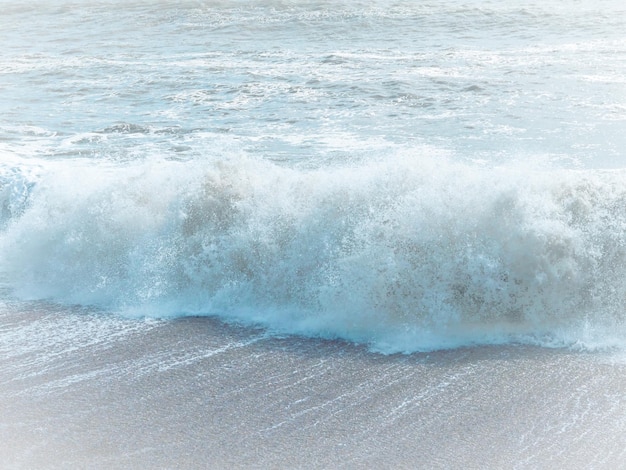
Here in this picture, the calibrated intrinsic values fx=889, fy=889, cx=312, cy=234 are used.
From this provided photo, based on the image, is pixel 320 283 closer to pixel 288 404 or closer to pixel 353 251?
pixel 353 251

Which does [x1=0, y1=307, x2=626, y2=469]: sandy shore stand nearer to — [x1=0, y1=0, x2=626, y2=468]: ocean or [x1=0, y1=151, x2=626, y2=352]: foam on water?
[x1=0, y1=0, x2=626, y2=468]: ocean

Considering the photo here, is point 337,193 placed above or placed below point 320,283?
above

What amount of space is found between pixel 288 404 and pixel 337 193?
2.81 metres

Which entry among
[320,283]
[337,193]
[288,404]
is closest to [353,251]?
[320,283]

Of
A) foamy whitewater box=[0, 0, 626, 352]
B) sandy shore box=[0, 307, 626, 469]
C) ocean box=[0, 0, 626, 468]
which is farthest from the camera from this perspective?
foamy whitewater box=[0, 0, 626, 352]

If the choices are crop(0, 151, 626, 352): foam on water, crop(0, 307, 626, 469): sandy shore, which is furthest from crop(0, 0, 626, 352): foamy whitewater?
crop(0, 307, 626, 469): sandy shore

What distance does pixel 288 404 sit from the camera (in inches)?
228

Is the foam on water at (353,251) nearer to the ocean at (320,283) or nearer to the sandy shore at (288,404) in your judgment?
the ocean at (320,283)

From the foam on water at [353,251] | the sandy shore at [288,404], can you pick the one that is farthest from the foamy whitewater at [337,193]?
the sandy shore at [288,404]

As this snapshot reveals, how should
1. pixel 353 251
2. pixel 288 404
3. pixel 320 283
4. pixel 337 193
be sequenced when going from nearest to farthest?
pixel 288 404 < pixel 320 283 < pixel 353 251 < pixel 337 193

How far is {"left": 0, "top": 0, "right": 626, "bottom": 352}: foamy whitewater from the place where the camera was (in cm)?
712

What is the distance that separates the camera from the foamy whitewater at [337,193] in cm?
712

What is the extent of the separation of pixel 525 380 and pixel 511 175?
252 cm

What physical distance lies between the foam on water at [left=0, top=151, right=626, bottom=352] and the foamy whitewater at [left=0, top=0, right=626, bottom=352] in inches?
0.7
